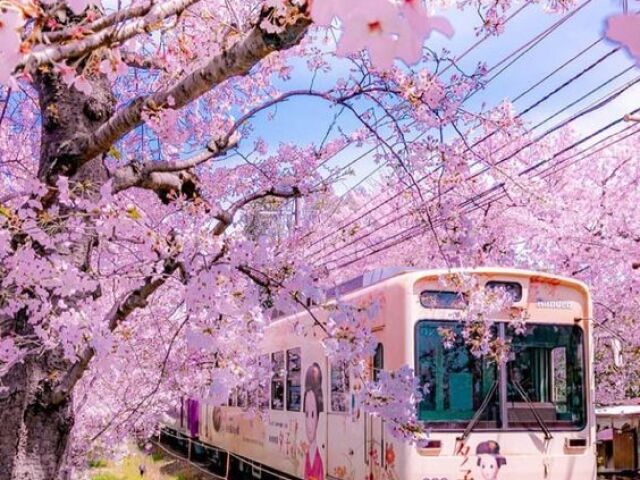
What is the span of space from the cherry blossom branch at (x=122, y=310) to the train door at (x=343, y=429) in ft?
13.2

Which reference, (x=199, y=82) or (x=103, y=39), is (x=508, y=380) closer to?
(x=199, y=82)

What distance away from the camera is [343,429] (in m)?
8.86

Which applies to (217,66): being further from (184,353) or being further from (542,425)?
(184,353)

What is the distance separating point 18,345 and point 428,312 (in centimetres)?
424

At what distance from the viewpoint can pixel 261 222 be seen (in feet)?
86.1

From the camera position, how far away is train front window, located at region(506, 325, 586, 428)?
7.88m

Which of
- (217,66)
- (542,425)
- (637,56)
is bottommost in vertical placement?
(542,425)

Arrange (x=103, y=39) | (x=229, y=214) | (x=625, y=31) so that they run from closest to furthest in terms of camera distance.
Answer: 1. (x=625, y=31)
2. (x=103, y=39)
3. (x=229, y=214)

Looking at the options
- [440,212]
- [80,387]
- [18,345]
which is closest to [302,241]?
[80,387]

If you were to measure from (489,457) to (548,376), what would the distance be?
37.2 inches

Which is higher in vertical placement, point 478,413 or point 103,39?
point 103,39

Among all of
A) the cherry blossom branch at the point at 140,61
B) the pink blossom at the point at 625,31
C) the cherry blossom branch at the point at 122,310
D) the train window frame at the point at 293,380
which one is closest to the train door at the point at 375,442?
the train window frame at the point at 293,380

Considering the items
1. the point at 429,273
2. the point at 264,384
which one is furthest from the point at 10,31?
the point at 264,384

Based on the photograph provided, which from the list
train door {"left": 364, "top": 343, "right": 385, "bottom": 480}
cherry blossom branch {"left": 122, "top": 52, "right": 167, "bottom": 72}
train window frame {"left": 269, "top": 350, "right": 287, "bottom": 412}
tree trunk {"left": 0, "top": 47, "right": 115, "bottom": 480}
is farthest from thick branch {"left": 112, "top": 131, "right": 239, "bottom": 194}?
train window frame {"left": 269, "top": 350, "right": 287, "bottom": 412}
